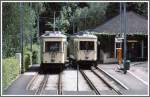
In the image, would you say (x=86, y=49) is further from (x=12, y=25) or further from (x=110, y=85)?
(x=110, y=85)

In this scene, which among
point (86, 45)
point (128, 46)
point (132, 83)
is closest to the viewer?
point (132, 83)

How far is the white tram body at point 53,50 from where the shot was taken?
1382 inches

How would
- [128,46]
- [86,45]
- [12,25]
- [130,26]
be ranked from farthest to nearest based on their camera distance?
[130,26]
[128,46]
[86,45]
[12,25]

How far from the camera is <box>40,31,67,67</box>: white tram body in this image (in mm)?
35094

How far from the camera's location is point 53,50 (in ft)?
116

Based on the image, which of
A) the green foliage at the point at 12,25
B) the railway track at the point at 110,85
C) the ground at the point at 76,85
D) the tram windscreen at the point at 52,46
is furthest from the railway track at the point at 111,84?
the green foliage at the point at 12,25

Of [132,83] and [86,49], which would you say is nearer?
[132,83]

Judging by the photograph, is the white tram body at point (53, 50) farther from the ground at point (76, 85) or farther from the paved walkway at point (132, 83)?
the paved walkway at point (132, 83)

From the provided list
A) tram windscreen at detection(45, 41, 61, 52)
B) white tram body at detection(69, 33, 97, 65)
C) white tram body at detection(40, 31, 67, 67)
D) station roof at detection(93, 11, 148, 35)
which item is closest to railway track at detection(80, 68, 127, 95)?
white tram body at detection(40, 31, 67, 67)

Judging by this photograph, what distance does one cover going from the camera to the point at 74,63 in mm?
41156

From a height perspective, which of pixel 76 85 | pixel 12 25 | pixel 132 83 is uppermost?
pixel 12 25

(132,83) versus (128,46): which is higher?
(128,46)

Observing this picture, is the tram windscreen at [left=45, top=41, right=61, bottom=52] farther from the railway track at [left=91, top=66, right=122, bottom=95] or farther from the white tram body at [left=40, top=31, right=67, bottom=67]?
the railway track at [left=91, top=66, right=122, bottom=95]

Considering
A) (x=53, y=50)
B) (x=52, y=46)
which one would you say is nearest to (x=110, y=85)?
(x=53, y=50)
